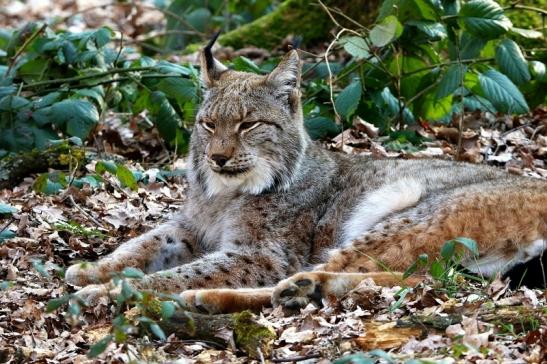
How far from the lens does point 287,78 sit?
6.55 metres

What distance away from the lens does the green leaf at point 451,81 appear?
25.3 feet

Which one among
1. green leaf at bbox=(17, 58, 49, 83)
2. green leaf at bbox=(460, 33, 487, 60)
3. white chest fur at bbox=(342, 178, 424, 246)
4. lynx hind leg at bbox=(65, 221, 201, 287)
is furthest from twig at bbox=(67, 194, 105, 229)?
green leaf at bbox=(460, 33, 487, 60)

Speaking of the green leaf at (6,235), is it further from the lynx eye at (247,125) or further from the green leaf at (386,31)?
the green leaf at (386,31)

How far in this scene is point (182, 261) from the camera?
6.64 metres

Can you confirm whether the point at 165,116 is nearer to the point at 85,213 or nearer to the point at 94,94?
the point at 94,94

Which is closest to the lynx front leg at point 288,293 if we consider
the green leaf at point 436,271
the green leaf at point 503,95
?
the green leaf at point 436,271

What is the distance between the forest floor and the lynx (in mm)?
276

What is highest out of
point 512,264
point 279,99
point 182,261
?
point 279,99

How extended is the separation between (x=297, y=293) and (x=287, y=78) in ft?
6.26

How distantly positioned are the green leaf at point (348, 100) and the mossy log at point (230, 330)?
3271 millimetres

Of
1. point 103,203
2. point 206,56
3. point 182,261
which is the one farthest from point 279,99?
point 103,203

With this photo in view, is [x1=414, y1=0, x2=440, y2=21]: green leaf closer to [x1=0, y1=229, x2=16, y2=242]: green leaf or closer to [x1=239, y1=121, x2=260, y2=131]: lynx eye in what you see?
[x1=239, y1=121, x2=260, y2=131]: lynx eye

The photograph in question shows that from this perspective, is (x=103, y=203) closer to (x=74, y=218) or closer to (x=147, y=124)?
(x=74, y=218)

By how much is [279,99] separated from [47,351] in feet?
8.29
